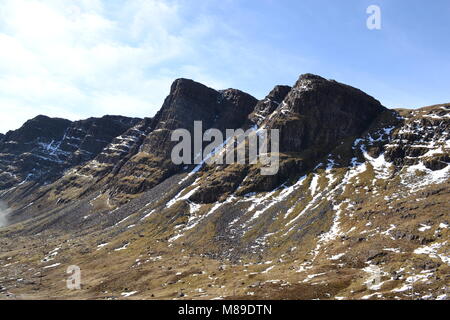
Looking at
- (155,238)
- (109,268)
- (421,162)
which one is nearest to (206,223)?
(155,238)

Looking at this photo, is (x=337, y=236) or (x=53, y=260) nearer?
(x=337, y=236)

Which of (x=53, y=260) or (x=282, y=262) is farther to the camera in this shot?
(x=53, y=260)

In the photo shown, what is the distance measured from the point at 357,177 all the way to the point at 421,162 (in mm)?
33735

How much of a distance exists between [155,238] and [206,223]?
98.0 ft

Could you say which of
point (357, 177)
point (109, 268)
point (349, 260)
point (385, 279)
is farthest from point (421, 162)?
point (109, 268)

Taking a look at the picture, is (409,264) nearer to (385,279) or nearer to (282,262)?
(385,279)

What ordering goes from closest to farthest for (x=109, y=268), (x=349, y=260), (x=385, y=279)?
(x=385, y=279) → (x=349, y=260) → (x=109, y=268)

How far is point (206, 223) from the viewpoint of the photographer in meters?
189

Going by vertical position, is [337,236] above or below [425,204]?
below

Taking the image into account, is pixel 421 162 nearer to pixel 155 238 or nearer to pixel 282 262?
pixel 282 262

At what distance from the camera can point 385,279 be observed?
89250 millimetres

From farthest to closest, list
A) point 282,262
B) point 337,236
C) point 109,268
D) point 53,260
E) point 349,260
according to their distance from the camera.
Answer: point 53,260
point 109,268
point 337,236
point 282,262
point 349,260
